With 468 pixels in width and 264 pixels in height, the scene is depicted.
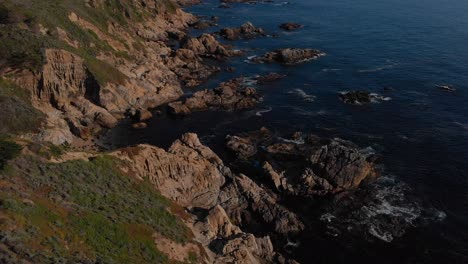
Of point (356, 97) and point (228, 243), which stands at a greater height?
point (228, 243)

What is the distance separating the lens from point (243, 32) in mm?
161875

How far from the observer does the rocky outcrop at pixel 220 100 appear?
98.0 m

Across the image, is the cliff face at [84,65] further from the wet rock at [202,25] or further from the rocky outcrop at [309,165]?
the wet rock at [202,25]

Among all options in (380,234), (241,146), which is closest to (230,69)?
(241,146)

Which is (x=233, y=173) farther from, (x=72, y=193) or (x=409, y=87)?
(x=409, y=87)

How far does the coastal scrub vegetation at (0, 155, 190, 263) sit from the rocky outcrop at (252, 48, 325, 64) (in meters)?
88.4

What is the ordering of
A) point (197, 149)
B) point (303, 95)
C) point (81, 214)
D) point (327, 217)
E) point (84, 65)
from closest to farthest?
point (81, 214), point (327, 217), point (197, 149), point (84, 65), point (303, 95)

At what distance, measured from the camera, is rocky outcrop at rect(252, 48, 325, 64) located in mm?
134125

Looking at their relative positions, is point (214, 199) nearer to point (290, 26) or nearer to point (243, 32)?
point (243, 32)

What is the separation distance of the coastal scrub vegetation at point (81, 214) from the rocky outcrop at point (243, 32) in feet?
366

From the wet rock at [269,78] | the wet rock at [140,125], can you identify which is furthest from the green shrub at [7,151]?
the wet rock at [269,78]

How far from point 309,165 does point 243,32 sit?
321ft

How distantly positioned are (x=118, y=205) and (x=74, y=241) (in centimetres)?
1003

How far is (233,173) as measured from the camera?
7356 cm
